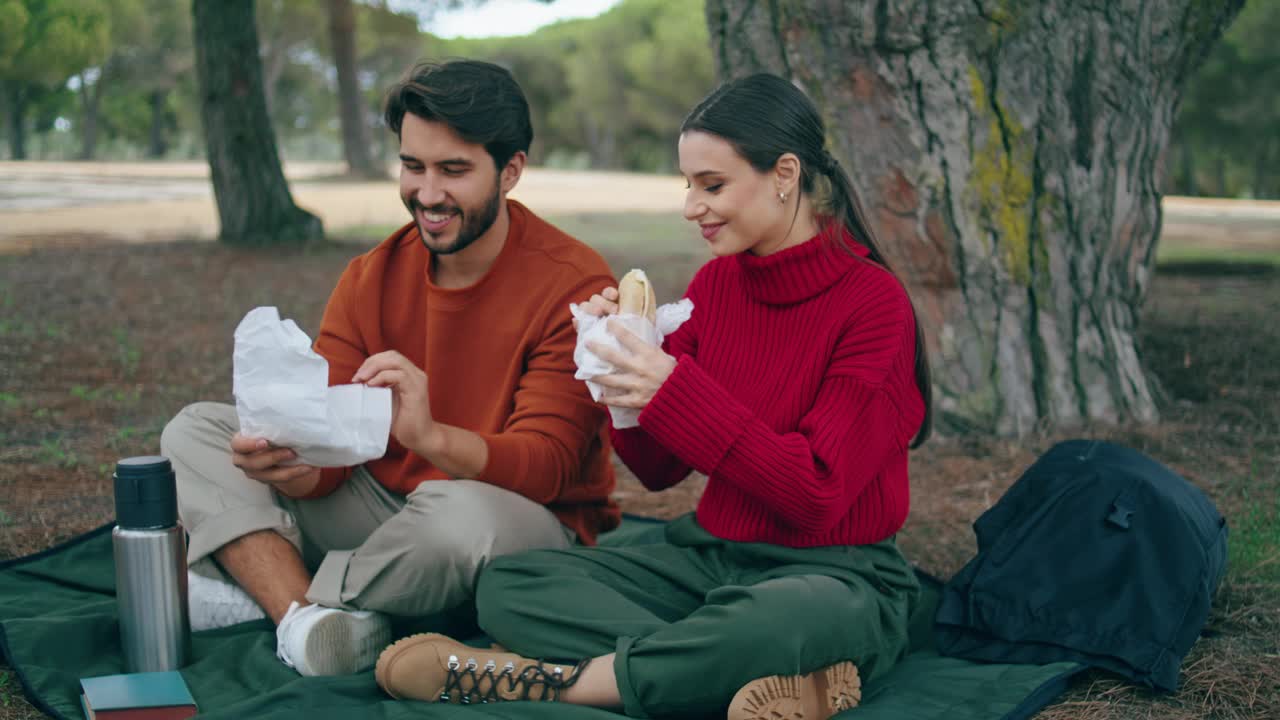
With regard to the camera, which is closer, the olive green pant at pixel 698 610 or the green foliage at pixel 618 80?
the olive green pant at pixel 698 610

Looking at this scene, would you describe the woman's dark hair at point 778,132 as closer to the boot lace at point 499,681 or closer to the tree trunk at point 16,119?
the boot lace at point 499,681

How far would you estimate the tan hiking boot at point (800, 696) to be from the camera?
2.11 metres

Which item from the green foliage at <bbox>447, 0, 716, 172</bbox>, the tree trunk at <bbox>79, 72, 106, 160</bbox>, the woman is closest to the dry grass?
the woman

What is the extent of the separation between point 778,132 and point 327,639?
4.60ft

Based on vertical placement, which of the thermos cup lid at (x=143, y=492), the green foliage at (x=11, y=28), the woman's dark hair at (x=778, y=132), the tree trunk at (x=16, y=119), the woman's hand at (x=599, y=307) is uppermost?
the green foliage at (x=11, y=28)

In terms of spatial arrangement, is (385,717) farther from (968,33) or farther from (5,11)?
(5,11)

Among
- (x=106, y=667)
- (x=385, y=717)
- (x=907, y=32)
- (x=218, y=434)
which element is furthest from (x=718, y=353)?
(x=907, y=32)

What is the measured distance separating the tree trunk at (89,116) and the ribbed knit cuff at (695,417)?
160 feet

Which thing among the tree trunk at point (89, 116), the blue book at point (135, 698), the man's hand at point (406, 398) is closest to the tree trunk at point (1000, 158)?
the man's hand at point (406, 398)

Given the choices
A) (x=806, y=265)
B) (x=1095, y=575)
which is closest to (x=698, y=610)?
(x=806, y=265)

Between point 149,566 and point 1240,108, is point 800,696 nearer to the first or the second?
point 149,566

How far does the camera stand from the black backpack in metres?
2.47

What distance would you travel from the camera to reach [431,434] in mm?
2436

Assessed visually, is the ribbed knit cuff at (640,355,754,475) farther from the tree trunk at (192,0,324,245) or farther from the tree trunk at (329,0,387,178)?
the tree trunk at (329,0,387,178)
